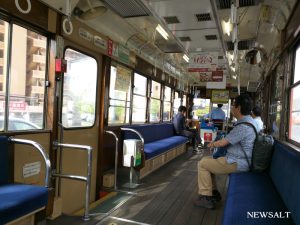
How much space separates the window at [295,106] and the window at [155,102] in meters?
3.89

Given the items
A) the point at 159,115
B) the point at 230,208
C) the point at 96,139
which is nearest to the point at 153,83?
the point at 159,115

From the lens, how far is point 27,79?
290 cm

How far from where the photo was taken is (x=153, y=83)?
7.11 meters

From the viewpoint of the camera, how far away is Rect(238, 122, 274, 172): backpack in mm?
3131

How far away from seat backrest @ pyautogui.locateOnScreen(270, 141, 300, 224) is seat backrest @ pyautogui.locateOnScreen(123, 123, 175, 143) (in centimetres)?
280

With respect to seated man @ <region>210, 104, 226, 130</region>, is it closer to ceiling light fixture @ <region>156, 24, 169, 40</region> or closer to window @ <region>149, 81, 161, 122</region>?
window @ <region>149, 81, 161, 122</region>

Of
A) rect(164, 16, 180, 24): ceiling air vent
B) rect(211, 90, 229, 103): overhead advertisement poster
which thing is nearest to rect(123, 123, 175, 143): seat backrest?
rect(164, 16, 180, 24): ceiling air vent

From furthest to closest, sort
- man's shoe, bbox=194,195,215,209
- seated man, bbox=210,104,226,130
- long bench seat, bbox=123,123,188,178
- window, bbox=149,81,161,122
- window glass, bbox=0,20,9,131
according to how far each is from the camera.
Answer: seated man, bbox=210,104,226,130
window, bbox=149,81,161,122
long bench seat, bbox=123,123,188,178
man's shoe, bbox=194,195,215,209
window glass, bbox=0,20,9,131

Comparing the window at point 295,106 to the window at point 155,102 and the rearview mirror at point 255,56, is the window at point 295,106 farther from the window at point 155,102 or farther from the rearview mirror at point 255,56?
the window at point 155,102

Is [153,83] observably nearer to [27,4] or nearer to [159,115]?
[159,115]

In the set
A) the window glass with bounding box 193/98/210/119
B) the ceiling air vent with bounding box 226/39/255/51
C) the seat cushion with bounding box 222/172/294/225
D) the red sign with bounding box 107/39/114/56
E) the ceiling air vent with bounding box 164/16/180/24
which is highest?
the ceiling air vent with bounding box 226/39/255/51

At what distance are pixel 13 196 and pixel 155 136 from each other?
4.47 meters

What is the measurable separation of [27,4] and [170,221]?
9.01 ft

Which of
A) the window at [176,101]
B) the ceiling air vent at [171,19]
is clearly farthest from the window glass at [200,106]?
the ceiling air vent at [171,19]
